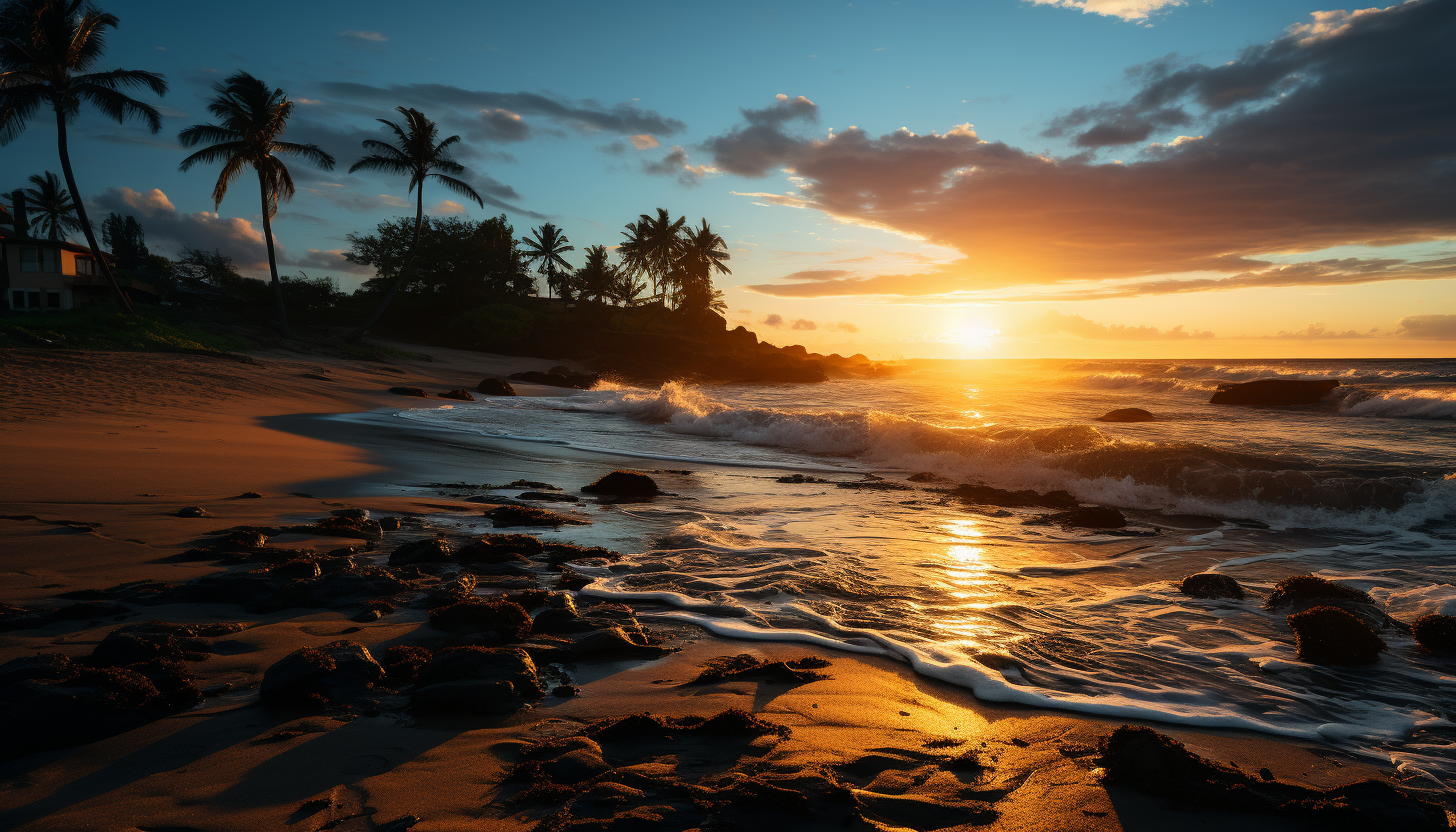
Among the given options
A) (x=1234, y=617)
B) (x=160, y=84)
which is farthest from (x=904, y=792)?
(x=160, y=84)

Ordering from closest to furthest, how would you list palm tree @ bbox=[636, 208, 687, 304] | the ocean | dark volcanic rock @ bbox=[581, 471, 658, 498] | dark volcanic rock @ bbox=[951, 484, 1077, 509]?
the ocean, dark volcanic rock @ bbox=[581, 471, 658, 498], dark volcanic rock @ bbox=[951, 484, 1077, 509], palm tree @ bbox=[636, 208, 687, 304]

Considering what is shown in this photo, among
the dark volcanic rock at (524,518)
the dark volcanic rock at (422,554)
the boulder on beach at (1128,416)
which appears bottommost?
the dark volcanic rock at (524,518)

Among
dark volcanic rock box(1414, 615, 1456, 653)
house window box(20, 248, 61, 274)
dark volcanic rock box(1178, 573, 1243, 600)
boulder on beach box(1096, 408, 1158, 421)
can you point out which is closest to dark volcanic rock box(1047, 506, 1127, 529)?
dark volcanic rock box(1178, 573, 1243, 600)

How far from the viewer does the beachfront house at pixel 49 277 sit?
3556 cm

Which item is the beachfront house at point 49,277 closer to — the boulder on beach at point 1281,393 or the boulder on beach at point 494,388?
the boulder on beach at point 494,388

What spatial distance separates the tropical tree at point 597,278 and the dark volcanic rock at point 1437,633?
59970mm

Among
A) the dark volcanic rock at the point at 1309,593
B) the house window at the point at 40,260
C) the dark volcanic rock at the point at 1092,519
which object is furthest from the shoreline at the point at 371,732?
the house window at the point at 40,260

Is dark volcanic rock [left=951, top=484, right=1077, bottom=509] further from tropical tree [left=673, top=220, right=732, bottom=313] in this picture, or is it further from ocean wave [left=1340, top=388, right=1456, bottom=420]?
tropical tree [left=673, top=220, right=732, bottom=313]

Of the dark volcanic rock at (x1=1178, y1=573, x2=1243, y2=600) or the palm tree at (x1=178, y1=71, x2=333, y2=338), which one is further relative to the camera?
A: the palm tree at (x1=178, y1=71, x2=333, y2=338)

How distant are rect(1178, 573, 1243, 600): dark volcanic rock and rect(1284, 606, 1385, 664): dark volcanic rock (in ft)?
3.62

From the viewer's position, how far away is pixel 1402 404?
23.2 m

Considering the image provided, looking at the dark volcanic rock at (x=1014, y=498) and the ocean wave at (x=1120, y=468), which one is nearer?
the ocean wave at (x=1120, y=468)

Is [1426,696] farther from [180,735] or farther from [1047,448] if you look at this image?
[1047,448]

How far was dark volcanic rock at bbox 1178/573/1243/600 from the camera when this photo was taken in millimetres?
5383
